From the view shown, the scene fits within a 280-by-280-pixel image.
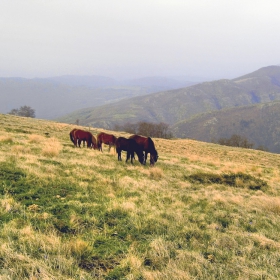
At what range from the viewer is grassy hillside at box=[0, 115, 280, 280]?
419 cm

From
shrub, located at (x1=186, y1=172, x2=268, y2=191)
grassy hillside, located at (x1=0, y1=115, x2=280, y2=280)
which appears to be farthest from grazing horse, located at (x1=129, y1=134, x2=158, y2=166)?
grassy hillside, located at (x1=0, y1=115, x2=280, y2=280)

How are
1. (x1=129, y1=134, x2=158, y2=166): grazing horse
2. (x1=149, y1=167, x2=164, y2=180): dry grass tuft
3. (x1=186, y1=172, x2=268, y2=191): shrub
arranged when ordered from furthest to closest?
(x1=129, y1=134, x2=158, y2=166): grazing horse < (x1=186, y1=172, x2=268, y2=191): shrub < (x1=149, y1=167, x2=164, y2=180): dry grass tuft

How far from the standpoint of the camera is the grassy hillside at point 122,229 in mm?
4191

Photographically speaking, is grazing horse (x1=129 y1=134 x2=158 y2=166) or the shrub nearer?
the shrub

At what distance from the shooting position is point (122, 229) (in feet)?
19.2

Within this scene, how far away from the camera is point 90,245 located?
15.7 feet

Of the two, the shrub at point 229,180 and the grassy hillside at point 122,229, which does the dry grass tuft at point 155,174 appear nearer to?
the grassy hillside at point 122,229

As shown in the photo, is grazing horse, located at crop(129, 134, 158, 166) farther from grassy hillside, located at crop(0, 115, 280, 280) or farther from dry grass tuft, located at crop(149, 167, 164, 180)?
grassy hillside, located at crop(0, 115, 280, 280)

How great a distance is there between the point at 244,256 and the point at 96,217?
3723 mm

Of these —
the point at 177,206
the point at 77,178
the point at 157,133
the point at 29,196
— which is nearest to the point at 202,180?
the point at 177,206

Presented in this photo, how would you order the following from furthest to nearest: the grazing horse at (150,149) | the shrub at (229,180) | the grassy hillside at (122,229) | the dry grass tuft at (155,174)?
the grazing horse at (150,149) < the shrub at (229,180) < the dry grass tuft at (155,174) < the grassy hillside at (122,229)

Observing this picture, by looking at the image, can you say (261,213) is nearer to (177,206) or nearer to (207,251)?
(177,206)

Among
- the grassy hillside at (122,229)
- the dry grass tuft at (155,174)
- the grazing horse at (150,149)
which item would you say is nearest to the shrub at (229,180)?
the dry grass tuft at (155,174)

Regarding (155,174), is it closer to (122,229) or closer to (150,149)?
(150,149)
